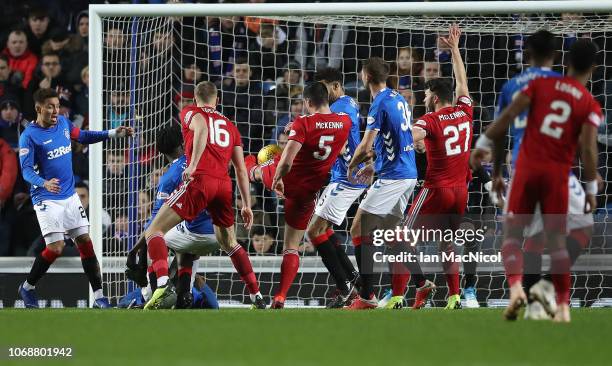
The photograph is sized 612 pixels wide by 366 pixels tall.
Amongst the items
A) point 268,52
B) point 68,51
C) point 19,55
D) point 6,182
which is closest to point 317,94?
point 268,52

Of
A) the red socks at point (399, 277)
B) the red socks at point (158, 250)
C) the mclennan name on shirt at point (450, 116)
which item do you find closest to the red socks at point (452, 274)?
the red socks at point (399, 277)

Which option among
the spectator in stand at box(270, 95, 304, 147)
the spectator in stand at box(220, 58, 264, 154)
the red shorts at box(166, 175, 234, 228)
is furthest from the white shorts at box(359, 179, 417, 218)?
the spectator in stand at box(220, 58, 264, 154)

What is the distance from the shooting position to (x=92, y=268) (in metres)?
10.8

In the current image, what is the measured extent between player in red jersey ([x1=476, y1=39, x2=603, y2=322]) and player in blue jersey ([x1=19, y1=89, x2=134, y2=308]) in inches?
181

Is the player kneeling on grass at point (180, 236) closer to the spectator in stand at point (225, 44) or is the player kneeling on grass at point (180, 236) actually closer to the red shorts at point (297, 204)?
the red shorts at point (297, 204)

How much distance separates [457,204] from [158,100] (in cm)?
405

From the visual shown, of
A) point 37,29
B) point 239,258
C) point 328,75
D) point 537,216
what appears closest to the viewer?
point 537,216

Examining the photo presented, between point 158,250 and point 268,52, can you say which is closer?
point 158,250

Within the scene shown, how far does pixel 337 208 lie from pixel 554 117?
3987 millimetres

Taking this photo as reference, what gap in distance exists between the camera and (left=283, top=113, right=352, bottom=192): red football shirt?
10.4 m

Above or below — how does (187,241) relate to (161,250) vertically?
below

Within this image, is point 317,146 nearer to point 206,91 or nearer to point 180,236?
point 206,91

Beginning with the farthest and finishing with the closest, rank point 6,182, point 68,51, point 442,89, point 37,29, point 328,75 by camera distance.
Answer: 1. point 37,29
2. point 68,51
3. point 6,182
4. point 328,75
5. point 442,89

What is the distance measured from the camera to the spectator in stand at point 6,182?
13625 mm
